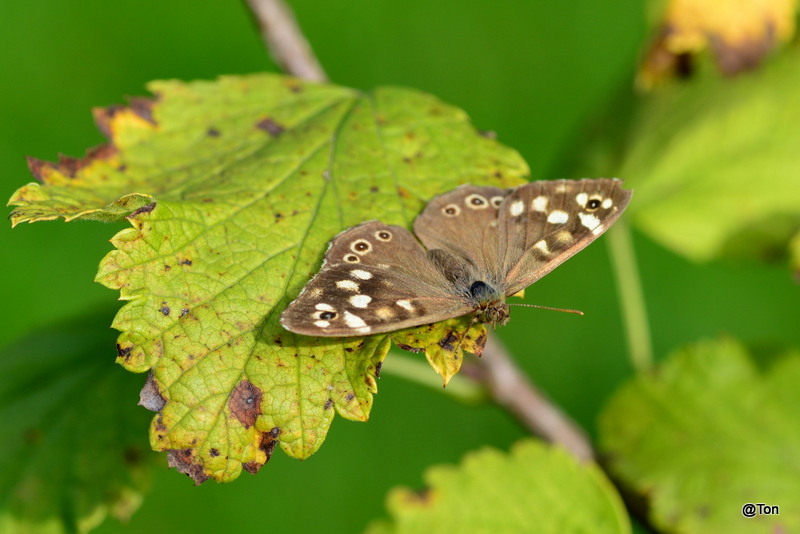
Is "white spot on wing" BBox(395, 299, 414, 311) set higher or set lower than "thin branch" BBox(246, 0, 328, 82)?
lower

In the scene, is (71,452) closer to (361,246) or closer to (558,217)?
(361,246)

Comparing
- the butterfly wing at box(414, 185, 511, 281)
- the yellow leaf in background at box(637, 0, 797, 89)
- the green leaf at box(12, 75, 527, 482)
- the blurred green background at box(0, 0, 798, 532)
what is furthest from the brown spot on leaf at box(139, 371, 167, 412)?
the blurred green background at box(0, 0, 798, 532)

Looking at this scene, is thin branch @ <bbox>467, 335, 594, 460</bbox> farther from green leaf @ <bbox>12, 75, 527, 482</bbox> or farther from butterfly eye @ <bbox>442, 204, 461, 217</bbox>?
green leaf @ <bbox>12, 75, 527, 482</bbox>

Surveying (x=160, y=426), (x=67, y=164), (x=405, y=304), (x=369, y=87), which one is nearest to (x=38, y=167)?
(x=67, y=164)

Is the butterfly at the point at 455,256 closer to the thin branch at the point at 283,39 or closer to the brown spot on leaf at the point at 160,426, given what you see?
the brown spot on leaf at the point at 160,426

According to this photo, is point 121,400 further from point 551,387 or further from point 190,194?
point 551,387

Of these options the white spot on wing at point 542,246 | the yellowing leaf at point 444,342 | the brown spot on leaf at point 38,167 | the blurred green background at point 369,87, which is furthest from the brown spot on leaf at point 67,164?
the blurred green background at point 369,87

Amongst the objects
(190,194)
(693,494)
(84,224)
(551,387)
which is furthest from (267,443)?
(84,224)
